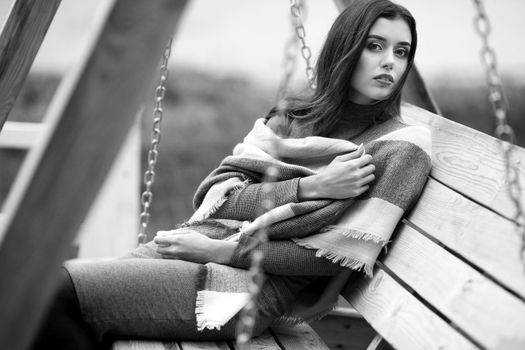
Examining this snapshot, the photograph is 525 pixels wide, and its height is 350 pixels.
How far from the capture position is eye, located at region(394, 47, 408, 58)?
200cm

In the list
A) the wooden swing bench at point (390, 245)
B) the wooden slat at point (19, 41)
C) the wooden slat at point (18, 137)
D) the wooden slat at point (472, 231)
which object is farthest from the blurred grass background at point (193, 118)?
the wooden slat at point (472, 231)

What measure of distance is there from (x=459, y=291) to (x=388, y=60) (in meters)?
0.64

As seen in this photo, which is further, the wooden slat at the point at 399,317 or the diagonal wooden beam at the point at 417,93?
the diagonal wooden beam at the point at 417,93

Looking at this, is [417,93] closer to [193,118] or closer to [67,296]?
[67,296]

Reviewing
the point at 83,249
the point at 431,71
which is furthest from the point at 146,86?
the point at 431,71

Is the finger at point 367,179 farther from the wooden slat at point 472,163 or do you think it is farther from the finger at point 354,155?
the wooden slat at point 472,163

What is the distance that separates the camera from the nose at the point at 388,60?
1.96m

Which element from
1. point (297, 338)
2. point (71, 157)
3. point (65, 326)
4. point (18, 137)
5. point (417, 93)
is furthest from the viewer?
point (18, 137)

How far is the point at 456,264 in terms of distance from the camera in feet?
5.64

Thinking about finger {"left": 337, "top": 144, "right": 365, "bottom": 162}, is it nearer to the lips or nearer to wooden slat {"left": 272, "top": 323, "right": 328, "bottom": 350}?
the lips

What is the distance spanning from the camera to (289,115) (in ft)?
7.17

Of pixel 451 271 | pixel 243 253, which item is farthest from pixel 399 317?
pixel 243 253

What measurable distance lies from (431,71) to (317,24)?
115 centimetres

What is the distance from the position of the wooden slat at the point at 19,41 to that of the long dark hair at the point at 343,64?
0.78m
